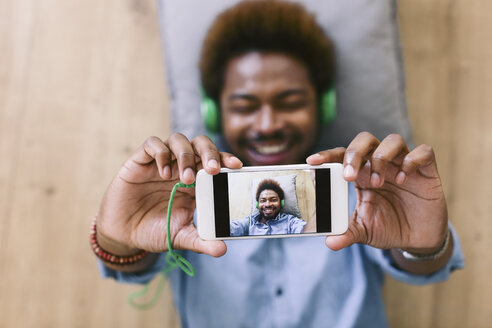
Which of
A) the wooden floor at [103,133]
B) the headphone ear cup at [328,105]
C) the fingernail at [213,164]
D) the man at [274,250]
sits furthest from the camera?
the wooden floor at [103,133]

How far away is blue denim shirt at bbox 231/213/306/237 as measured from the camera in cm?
61

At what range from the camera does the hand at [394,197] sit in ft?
1.94

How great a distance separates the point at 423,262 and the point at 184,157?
517 mm

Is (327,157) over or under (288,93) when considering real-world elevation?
under

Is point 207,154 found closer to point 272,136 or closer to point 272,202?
point 272,202

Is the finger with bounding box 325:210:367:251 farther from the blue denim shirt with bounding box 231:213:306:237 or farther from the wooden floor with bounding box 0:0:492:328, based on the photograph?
the wooden floor with bounding box 0:0:492:328

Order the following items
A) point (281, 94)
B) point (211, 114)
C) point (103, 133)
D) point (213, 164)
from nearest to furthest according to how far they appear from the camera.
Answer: point (213, 164), point (281, 94), point (211, 114), point (103, 133)

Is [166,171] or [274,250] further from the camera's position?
[274,250]

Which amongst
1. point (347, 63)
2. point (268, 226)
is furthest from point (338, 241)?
point (347, 63)

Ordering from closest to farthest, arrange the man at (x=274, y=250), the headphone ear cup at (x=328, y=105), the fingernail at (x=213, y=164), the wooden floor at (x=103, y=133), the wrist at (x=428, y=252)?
the fingernail at (x=213, y=164)
the wrist at (x=428, y=252)
the man at (x=274, y=250)
the headphone ear cup at (x=328, y=105)
the wooden floor at (x=103, y=133)

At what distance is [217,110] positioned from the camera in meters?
1.00

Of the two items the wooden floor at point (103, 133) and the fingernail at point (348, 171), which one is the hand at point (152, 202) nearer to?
the fingernail at point (348, 171)

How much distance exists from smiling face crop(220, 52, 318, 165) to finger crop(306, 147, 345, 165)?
0.30m

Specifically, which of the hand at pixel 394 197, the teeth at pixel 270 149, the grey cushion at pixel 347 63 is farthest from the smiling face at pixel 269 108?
the hand at pixel 394 197
